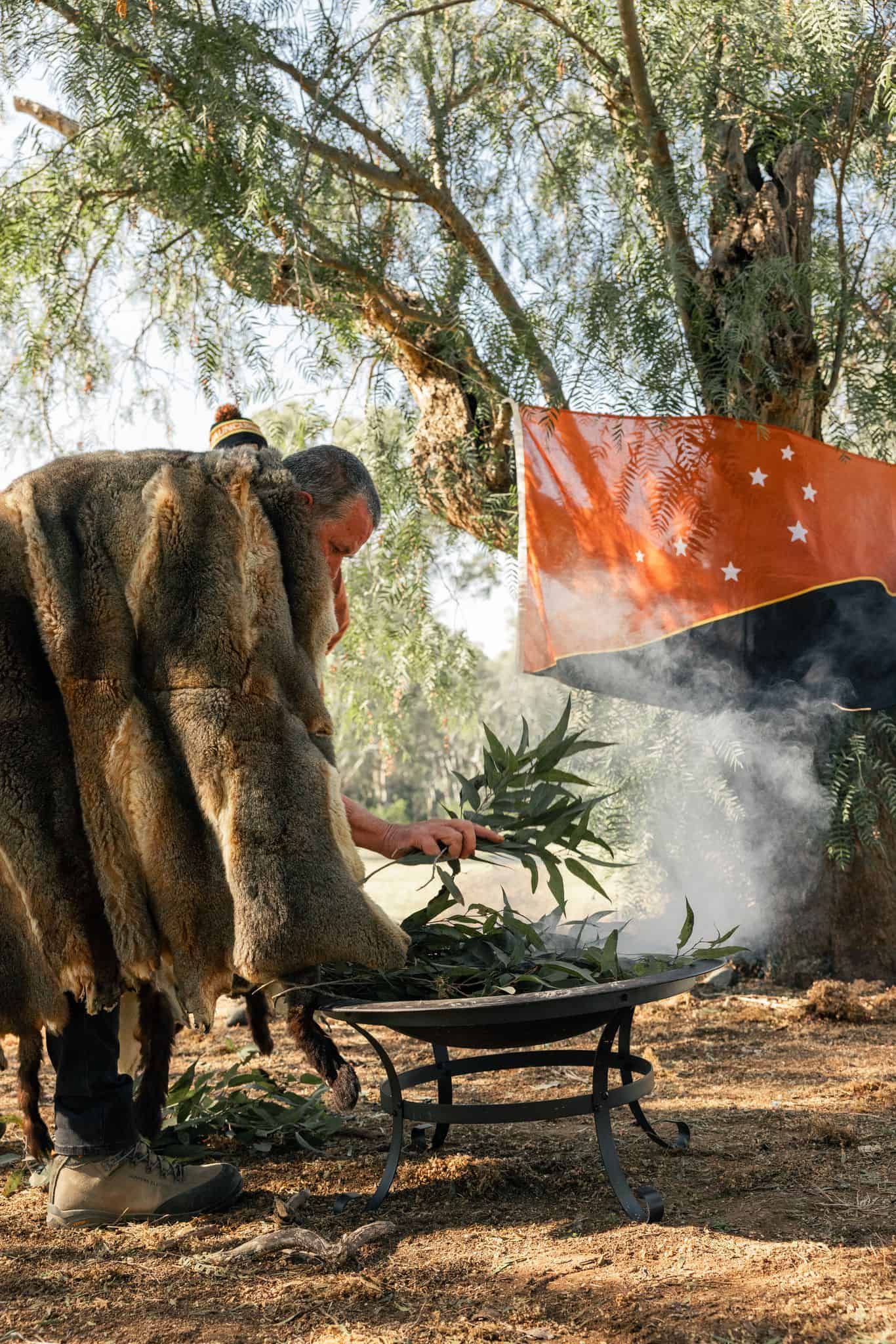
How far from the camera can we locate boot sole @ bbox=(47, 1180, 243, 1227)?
2.65 meters

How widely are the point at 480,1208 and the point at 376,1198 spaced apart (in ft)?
0.82

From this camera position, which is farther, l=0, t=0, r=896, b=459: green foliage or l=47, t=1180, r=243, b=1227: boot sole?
l=0, t=0, r=896, b=459: green foliage

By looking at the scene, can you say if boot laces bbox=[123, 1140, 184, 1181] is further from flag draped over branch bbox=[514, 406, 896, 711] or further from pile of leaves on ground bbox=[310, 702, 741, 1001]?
flag draped over branch bbox=[514, 406, 896, 711]

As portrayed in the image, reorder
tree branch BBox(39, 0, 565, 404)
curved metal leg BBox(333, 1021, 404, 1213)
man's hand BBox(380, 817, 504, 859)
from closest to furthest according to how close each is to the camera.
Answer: man's hand BBox(380, 817, 504, 859), curved metal leg BBox(333, 1021, 404, 1213), tree branch BBox(39, 0, 565, 404)

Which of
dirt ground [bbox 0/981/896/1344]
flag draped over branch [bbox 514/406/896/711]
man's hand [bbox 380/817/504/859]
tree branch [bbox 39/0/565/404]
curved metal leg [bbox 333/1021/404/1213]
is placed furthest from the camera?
flag draped over branch [bbox 514/406/896/711]

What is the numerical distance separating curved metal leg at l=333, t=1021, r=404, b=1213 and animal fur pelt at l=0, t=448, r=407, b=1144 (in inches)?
17.0

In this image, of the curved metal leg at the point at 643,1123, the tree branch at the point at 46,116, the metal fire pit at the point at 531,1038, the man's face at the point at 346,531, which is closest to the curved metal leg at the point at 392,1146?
the metal fire pit at the point at 531,1038

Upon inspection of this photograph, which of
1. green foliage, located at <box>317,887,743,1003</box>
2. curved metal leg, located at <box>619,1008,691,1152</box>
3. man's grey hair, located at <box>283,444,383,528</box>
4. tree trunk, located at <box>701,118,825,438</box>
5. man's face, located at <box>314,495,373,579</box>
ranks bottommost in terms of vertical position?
curved metal leg, located at <box>619,1008,691,1152</box>

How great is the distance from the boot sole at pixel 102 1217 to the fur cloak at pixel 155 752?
1.66 feet

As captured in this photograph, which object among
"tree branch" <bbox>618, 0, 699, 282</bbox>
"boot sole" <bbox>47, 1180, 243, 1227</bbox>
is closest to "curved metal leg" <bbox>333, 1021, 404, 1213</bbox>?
"boot sole" <bbox>47, 1180, 243, 1227</bbox>

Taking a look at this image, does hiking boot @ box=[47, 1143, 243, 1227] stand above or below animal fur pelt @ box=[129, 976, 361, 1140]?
below

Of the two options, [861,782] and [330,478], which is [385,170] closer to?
[330,478]

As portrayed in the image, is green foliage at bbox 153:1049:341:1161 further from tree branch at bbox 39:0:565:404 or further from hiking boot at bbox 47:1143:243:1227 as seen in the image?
tree branch at bbox 39:0:565:404

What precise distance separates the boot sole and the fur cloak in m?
0.51
